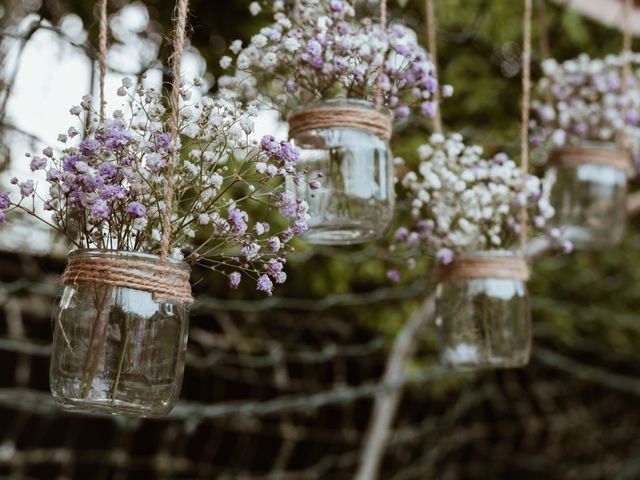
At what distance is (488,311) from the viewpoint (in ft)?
3.96

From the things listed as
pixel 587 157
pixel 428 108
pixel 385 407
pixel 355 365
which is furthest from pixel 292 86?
pixel 355 365

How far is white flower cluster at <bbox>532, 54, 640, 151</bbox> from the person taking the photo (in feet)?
5.44

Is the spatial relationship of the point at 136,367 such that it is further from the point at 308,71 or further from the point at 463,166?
the point at 463,166

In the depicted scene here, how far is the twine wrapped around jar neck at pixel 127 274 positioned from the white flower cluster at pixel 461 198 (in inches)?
20.6

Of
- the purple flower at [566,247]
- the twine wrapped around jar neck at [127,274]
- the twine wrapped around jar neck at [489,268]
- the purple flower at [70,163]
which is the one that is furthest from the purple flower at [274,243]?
the purple flower at [566,247]

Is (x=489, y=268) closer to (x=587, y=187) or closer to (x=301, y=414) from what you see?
(x=587, y=187)

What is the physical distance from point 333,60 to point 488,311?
0.44m

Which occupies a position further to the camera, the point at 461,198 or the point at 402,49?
the point at 461,198

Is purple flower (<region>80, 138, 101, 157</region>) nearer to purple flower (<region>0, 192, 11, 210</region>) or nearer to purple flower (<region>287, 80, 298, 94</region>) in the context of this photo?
purple flower (<region>0, 192, 11, 210</region>)

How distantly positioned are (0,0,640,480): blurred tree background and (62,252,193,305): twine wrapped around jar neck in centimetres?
101

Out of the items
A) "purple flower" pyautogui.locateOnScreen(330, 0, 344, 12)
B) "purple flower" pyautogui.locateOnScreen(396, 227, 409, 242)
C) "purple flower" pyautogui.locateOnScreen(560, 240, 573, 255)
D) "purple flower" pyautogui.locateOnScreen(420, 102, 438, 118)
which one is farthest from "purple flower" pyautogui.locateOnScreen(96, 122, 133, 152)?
"purple flower" pyautogui.locateOnScreen(560, 240, 573, 255)

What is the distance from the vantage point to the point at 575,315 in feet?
10.7

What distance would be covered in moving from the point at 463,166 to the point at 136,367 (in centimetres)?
66

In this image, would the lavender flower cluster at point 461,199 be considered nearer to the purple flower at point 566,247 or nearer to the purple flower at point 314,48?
the purple flower at point 566,247
